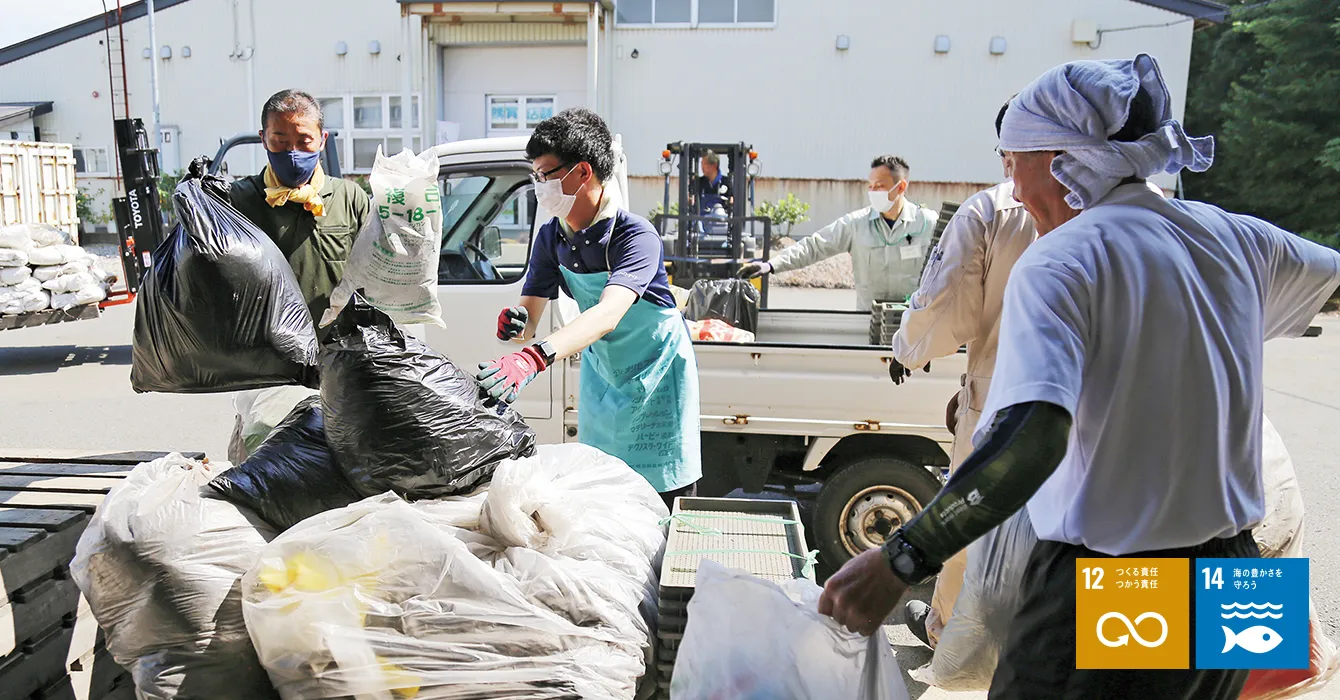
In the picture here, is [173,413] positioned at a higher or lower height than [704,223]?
lower

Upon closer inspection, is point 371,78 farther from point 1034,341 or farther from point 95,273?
point 1034,341

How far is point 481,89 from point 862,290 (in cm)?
1628

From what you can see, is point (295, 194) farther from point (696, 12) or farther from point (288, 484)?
point (696, 12)

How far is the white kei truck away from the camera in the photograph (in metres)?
4.06

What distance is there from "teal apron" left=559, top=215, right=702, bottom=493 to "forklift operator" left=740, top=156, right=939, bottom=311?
222 centimetres

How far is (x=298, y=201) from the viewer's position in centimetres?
305

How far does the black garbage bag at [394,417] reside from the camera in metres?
2.20

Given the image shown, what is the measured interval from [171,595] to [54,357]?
9085mm

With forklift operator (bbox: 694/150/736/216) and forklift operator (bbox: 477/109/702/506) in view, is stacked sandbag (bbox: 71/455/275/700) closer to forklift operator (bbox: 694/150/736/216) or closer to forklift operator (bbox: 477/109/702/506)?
forklift operator (bbox: 477/109/702/506)

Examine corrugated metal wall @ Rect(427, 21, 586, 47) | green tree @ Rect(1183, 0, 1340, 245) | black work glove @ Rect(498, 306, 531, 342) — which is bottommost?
black work glove @ Rect(498, 306, 531, 342)

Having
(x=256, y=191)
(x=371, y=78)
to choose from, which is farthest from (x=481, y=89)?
(x=256, y=191)

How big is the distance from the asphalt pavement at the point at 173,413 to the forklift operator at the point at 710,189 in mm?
4933

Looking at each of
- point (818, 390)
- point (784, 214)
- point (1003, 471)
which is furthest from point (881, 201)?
point (784, 214)

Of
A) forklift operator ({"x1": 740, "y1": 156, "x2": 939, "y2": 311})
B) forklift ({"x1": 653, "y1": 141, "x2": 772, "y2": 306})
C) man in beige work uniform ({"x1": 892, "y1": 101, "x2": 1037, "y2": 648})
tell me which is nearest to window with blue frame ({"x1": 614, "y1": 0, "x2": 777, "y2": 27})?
forklift ({"x1": 653, "y1": 141, "x2": 772, "y2": 306})
